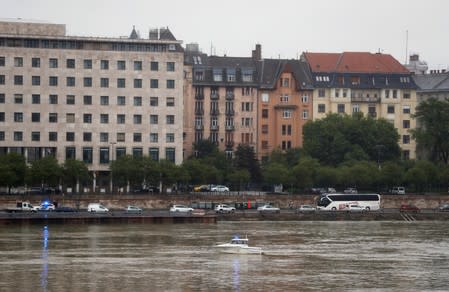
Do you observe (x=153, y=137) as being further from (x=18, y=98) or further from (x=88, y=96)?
(x=18, y=98)

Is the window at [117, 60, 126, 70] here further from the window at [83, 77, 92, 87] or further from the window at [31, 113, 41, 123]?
the window at [31, 113, 41, 123]

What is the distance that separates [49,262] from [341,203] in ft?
235

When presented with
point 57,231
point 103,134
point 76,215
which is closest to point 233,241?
point 57,231

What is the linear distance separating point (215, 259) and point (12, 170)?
59.8 m

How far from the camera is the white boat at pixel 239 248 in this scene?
10944cm

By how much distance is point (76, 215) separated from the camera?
14650 cm

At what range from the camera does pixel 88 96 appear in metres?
177

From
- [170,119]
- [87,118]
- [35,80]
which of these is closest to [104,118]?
[87,118]

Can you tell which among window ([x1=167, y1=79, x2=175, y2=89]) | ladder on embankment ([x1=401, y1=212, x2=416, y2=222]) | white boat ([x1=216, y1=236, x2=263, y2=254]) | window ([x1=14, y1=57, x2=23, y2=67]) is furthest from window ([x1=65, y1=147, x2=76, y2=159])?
white boat ([x1=216, y1=236, x2=263, y2=254])

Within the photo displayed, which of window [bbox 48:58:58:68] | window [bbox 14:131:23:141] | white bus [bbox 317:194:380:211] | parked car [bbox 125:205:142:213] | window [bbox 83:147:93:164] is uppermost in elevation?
window [bbox 48:58:58:68]

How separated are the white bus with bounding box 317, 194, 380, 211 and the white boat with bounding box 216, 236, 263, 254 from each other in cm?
5496

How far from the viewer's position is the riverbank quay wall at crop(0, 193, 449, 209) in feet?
536

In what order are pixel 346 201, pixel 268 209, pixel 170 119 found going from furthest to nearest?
1. pixel 170 119
2. pixel 346 201
3. pixel 268 209

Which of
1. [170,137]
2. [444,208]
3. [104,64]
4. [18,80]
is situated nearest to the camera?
[444,208]
